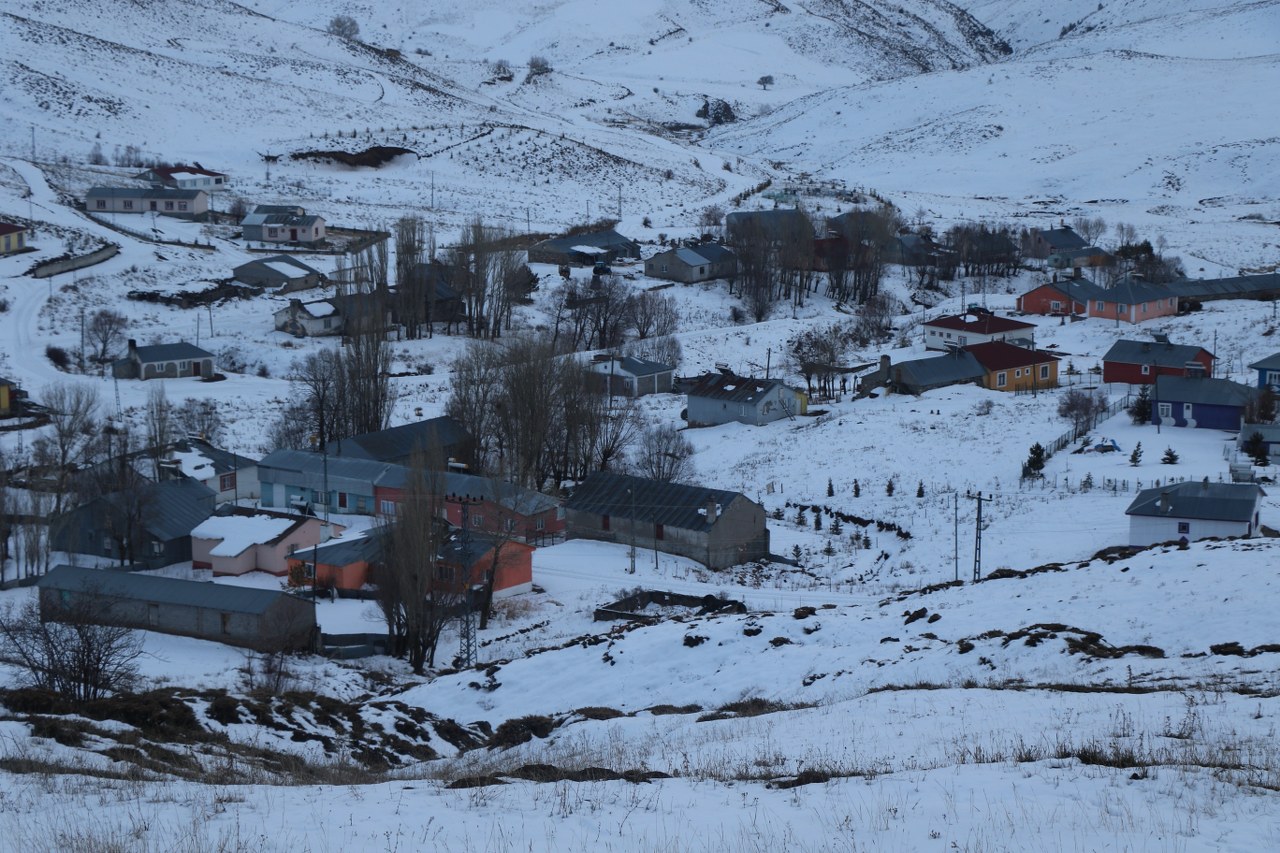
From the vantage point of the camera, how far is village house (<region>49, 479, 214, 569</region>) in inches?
1233

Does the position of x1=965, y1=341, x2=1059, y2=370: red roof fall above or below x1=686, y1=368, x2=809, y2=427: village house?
above

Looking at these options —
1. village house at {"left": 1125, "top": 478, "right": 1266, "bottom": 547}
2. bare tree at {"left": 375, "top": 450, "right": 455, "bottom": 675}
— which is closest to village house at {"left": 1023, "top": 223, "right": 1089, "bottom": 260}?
village house at {"left": 1125, "top": 478, "right": 1266, "bottom": 547}

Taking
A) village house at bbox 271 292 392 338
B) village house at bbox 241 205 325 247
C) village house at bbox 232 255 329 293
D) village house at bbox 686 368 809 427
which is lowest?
village house at bbox 686 368 809 427

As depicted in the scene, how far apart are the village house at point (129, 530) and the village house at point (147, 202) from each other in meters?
43.7

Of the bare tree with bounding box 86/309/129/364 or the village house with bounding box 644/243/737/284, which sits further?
the village house with bounding box 644/243/737/284

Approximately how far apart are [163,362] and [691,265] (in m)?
28.7

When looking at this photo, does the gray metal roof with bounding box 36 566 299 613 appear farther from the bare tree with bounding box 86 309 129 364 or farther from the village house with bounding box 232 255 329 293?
the village house with bounding box 232 255 329 293

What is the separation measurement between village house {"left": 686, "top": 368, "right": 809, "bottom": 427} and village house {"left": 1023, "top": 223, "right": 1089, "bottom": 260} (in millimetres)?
32129

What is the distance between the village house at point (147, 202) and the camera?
70.8m

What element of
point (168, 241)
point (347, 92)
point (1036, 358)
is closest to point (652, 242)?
point (168, 241)

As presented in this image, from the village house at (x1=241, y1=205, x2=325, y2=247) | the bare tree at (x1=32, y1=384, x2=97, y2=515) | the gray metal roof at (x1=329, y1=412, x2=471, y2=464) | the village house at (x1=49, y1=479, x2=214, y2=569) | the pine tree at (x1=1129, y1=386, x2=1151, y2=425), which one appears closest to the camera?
the village house at (x1=49, y1=479, x2=214, y2=569)

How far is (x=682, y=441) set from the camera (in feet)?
140

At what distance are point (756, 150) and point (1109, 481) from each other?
8884cm

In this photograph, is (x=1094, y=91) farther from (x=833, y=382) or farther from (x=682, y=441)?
(x=682, y=441)
